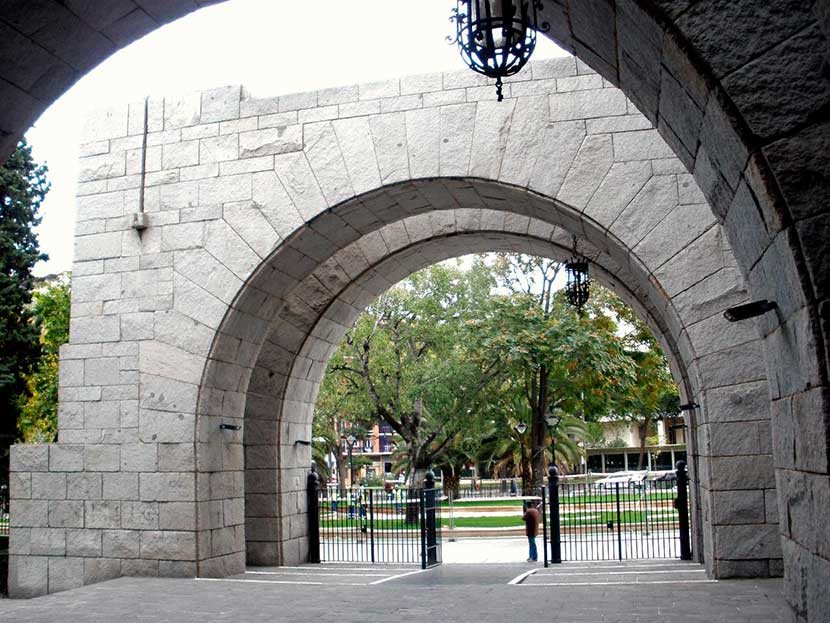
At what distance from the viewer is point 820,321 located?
275 cm

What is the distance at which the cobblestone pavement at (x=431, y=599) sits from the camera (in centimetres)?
631

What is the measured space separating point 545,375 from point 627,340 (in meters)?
2.57

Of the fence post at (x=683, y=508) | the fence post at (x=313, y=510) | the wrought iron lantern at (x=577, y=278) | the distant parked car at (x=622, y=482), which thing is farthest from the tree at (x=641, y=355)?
the fence post at (x=313, y=510)

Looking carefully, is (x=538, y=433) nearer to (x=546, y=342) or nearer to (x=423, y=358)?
(x=423, y=358)

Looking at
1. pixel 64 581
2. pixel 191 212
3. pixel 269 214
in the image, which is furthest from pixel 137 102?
pixel 64 581

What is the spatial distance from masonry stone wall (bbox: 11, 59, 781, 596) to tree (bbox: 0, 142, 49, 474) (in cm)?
837

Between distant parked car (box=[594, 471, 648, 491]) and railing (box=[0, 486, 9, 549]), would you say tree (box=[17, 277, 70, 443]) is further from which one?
distant parked car (box=[594, 471, 648, 491])

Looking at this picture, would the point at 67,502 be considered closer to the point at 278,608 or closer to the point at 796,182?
the point at 278,608

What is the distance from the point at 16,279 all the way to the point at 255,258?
10.5 m

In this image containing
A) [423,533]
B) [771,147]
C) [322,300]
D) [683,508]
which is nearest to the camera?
[771,147]

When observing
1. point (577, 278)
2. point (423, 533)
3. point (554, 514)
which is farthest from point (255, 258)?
point (554, 514)

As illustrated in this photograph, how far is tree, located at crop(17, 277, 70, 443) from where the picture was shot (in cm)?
2034

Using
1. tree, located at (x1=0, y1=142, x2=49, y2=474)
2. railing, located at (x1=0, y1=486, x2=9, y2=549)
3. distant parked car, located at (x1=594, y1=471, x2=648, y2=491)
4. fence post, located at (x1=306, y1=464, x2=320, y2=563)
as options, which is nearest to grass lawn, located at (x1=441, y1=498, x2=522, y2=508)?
distant parked car, located at (x1=594, y1=471, x2=648, y2=491)

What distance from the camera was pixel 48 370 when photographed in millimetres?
21578
